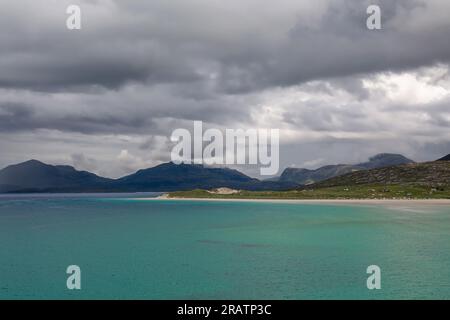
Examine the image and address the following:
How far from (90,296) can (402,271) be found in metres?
40.4

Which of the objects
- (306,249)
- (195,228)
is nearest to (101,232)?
(195,228)

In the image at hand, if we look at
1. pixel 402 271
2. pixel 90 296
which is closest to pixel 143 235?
pixel 90 296

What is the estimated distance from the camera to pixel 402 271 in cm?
5609

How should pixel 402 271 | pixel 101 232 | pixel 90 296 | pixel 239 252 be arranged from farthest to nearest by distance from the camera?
pixel 101 232, pixel 239 252, pixel 402 271, pixel 90 296

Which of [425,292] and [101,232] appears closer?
[425,292]

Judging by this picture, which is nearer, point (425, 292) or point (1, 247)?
point (425, 292)

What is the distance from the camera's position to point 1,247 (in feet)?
279
